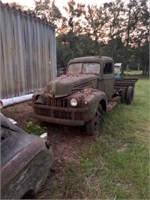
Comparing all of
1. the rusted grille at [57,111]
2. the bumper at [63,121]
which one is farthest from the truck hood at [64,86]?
the bumper at [63,121]

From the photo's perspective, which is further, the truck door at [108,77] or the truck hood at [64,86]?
the truck door at [108,77]

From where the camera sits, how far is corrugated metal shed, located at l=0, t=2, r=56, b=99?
545 cm

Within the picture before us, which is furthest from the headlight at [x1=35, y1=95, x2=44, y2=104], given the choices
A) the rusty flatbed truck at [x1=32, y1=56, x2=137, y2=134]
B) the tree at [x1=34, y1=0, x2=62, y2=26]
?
the tree at [x1=34, y1=0, x2=62, y2=26]

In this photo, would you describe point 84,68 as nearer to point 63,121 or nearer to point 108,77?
point 108,77

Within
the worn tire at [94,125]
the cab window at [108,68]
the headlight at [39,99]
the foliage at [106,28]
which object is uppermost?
the foliage at [106,28]

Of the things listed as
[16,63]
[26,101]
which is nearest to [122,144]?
[26,101]

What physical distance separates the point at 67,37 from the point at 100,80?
21.3 meters

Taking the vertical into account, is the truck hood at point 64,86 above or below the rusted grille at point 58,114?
above

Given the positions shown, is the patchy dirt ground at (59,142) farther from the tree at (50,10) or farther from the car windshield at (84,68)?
the tree at (50,10)

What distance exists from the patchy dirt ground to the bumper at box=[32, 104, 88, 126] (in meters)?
0.37

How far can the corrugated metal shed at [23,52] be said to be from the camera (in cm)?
545

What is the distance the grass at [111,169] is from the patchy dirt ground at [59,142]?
0.34ft

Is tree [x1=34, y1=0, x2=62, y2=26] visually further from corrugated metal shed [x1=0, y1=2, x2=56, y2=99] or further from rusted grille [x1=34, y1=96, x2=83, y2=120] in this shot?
rusted grille [x1=34, y1=96, x2=83, y2=120]

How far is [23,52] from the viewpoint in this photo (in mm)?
6070
